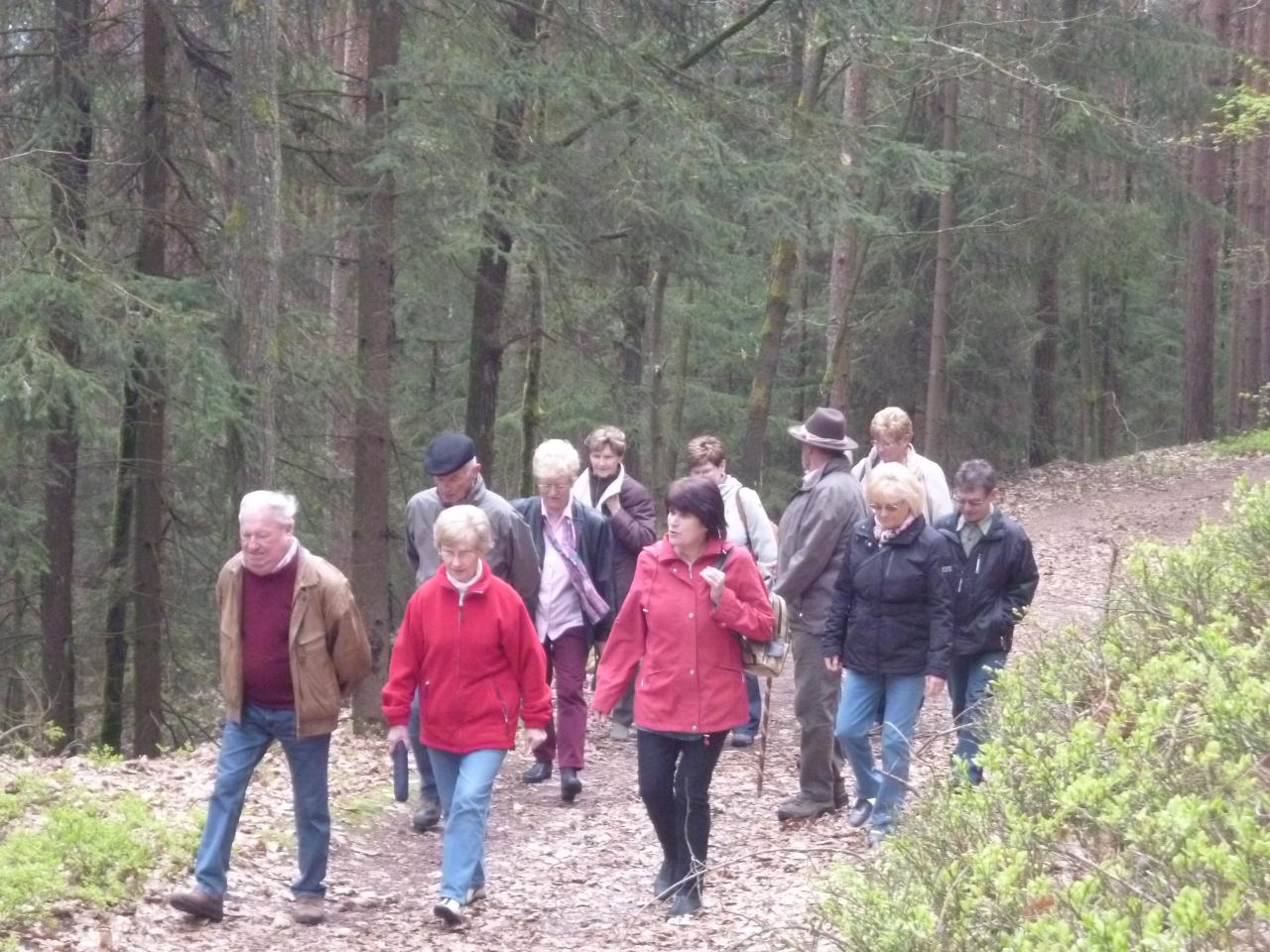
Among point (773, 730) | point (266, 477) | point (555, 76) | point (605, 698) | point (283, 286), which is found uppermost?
point (555, 76)

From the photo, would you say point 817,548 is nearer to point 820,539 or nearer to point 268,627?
point 820,539

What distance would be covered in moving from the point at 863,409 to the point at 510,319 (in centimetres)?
1225

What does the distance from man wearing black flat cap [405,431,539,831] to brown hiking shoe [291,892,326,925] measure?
4.22ft

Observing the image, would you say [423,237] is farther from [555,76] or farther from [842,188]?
[842,188]

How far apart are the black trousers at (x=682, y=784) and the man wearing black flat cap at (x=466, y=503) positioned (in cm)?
167

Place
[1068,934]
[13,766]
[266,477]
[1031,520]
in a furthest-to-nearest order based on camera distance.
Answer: [1031,520], [266,477], [13,766], [1068,934]

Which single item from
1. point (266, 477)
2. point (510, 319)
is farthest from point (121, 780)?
point (510, 319)

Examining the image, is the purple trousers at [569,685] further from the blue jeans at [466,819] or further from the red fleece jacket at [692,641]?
the red fleece jacket at [692,641]

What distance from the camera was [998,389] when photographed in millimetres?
26766

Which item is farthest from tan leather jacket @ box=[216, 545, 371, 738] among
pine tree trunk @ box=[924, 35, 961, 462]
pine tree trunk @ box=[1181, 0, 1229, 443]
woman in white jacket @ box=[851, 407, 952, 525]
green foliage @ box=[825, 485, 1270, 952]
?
pine tree trunk @ box=[1181, 0, 1229, 443]

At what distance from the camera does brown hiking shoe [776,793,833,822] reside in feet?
25.9

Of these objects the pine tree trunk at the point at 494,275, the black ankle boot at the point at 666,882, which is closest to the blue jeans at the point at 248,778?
the black ankle boot at the point at 666,882

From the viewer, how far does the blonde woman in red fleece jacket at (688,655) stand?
242 inches

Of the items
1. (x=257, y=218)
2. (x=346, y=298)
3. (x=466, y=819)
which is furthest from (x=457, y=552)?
(x=346, y=298)
